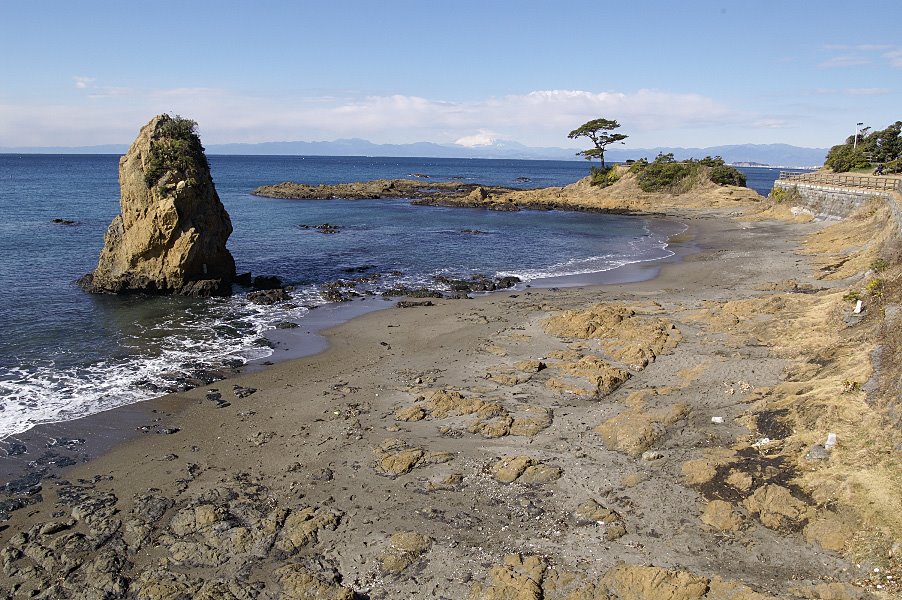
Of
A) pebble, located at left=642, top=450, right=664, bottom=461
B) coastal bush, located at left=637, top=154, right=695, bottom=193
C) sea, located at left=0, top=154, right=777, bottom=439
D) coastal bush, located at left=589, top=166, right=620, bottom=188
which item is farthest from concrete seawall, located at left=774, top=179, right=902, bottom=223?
pebble, located at left=642, top=450, right=664, bottom=461

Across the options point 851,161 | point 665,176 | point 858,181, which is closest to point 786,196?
point 858,181

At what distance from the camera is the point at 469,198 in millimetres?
80375

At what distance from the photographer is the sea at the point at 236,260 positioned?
18797mm

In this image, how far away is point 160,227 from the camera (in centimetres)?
2911

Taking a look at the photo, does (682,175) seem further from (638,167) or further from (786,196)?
(786,196)

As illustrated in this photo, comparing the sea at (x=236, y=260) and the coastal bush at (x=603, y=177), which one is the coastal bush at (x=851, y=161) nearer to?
the sea at (x=236, y=260)

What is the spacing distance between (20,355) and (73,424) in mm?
6699

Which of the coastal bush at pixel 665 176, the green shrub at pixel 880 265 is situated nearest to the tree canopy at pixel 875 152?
the coastal bush at pixel 665 176

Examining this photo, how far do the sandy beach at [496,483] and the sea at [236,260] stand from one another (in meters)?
3.23

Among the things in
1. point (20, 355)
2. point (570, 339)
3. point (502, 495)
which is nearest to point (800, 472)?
point (502, 495)

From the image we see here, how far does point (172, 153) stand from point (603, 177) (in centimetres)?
6288

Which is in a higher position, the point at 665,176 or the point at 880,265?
the point at 665,176

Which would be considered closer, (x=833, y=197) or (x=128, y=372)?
(x=128, y=372)

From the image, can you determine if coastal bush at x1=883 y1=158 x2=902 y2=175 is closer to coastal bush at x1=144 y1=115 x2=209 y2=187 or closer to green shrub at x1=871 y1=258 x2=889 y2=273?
green shrub at x1=871 y1=258 x2=889 y2=273
